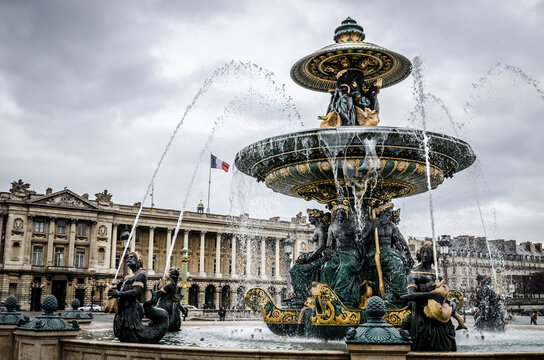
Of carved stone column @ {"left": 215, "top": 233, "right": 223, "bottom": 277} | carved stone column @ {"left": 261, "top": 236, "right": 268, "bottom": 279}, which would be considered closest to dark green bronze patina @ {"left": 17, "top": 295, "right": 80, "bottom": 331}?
carved stone column @ {"left": 261, "top": 236, "right": 268, "bottom": 279}

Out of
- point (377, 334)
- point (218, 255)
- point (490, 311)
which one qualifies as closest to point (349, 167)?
point (490, 311)

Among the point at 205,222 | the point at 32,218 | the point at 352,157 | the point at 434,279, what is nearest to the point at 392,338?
the point at 434,279

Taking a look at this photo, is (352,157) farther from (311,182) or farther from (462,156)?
(462,156)

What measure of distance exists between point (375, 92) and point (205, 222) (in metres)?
75.3

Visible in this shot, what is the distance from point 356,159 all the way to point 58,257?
7129cm

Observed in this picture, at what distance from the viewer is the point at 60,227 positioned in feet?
241

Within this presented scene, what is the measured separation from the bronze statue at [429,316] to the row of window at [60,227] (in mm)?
72729

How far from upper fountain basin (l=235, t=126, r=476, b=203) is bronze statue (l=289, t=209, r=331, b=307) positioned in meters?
0.60

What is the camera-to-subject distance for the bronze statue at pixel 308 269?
33.7 ft

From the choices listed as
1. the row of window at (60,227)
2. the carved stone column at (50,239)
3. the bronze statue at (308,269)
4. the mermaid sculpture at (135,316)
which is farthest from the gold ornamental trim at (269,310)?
the row of window at (60,227)

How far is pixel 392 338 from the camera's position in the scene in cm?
464

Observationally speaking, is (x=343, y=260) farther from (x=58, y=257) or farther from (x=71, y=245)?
(x=58, y=257)

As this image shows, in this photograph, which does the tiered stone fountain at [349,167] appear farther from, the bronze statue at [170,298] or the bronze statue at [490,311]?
the bronze statue at [490,311]

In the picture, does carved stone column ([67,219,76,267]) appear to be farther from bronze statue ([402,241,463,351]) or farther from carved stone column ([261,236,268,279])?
bronze statue ([402,241,463,351])
